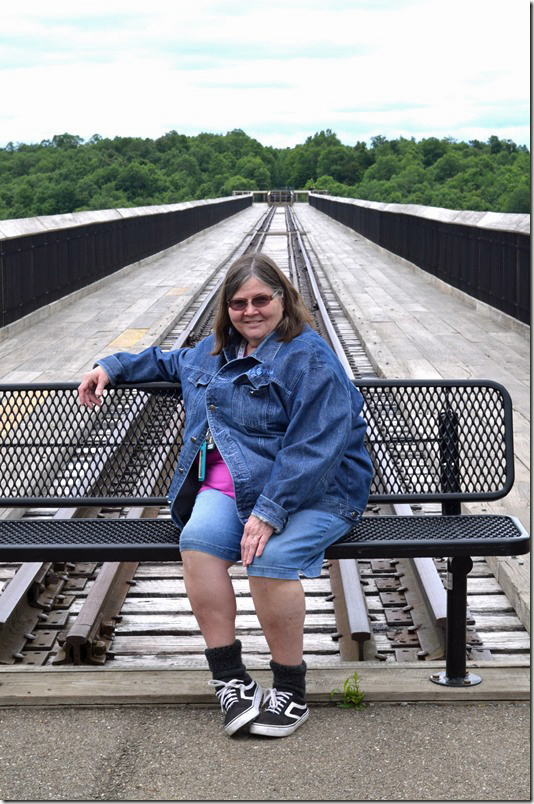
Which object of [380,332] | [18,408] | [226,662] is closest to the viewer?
[226,662]

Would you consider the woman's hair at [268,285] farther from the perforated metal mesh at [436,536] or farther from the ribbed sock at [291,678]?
the ribbed sock at [291,678]

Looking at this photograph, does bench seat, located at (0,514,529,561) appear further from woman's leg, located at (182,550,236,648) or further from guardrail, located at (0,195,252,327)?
guardrail, located at (0,195,252,327)

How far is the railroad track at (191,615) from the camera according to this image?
4.71 meters

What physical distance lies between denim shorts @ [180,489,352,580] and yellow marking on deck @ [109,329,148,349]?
941 centimetres

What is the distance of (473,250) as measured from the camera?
1681 centimetres

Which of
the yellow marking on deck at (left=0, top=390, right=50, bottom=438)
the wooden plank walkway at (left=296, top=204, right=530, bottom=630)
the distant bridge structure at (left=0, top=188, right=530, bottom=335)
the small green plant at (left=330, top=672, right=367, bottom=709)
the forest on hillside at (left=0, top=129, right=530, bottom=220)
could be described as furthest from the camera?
the forest on hillside at (left=0, top=129, right=530, bottom=220)

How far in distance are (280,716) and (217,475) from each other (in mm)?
843

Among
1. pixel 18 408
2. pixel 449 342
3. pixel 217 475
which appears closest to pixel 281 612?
pixel 217 475

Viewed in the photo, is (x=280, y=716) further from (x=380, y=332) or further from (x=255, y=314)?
(x=380, y=332)

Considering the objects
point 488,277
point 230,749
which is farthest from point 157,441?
point 488,277

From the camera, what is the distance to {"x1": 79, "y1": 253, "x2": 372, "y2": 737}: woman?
3.70 metres

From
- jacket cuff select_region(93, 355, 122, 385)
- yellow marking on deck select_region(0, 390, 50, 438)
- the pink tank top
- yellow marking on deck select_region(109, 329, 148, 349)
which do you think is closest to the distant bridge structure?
yellow marking on deck select_region(109, 329, 148, 349)

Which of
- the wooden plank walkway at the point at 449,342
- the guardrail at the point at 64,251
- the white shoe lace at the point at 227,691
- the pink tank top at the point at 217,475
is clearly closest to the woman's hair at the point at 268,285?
the pink tank top at the point at 217,475

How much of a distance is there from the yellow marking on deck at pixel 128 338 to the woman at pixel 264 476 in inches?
363
